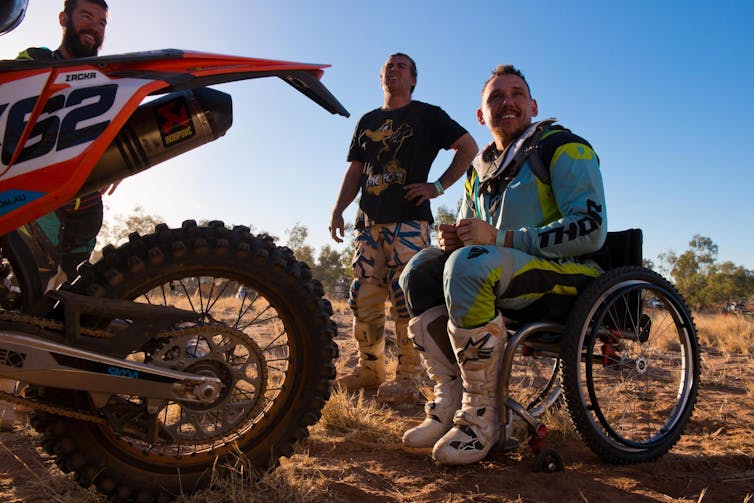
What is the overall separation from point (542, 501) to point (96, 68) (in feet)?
6.50

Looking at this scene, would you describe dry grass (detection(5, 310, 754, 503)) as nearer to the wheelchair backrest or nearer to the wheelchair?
the wheelchair

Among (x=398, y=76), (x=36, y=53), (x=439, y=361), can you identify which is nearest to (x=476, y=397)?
(x=439, y=361)

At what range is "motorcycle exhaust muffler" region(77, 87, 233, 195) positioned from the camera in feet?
Result: 5.51

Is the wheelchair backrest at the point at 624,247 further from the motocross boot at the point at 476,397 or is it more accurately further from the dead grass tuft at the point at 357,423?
the dead grass tuft at the point at 357,423

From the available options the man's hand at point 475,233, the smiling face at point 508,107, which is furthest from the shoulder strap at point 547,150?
the man's hand at point 475,233

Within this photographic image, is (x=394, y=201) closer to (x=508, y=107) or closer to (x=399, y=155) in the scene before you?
(x=399, y=155)

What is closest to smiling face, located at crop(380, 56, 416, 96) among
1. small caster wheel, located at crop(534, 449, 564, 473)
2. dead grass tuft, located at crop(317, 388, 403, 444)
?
dead grass tuft, located at crop(317, 388, 403, 444)

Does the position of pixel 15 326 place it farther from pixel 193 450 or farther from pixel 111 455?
pixel 193 450

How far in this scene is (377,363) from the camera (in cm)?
361

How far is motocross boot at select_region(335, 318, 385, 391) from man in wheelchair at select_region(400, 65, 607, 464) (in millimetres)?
1264

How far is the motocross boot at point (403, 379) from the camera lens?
10.4 ft

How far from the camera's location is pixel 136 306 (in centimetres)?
160

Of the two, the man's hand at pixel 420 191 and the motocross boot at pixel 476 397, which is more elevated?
the man's hand at pixel 420 191

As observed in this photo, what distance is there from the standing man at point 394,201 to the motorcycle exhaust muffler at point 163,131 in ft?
5.76
